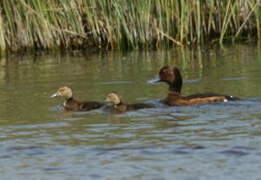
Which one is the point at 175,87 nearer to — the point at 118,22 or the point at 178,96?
the point at 178,96

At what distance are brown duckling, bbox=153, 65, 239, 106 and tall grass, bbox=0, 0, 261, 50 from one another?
16.8ft

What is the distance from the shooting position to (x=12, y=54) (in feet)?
59.5

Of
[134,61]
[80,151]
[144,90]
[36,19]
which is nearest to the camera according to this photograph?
[80,151]

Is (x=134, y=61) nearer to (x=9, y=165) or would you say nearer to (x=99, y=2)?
(x=99, y=2)

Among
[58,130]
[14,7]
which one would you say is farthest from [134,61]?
[58,130]

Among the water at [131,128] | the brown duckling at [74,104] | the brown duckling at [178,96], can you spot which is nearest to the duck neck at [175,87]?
the brown duckling at [178,96]

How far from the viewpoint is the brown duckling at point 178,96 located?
10.8 m

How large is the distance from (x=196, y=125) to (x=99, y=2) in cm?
862

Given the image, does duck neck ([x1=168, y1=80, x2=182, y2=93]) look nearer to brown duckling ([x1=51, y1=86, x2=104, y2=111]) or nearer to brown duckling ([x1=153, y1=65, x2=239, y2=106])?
brown duckling ([x1=153, y1=65, x2=239, y2=106])

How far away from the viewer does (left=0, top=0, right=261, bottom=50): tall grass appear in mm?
17219

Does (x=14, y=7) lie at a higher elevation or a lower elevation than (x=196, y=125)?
higher

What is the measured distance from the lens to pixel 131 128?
30.1 feet

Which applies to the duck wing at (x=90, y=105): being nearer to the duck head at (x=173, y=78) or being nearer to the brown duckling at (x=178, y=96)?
the brown duckling at (x=178, y=96)

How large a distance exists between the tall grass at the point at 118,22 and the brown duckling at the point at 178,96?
16.8 ft
